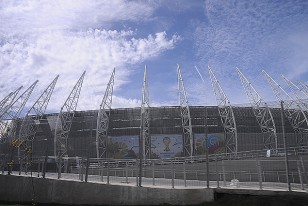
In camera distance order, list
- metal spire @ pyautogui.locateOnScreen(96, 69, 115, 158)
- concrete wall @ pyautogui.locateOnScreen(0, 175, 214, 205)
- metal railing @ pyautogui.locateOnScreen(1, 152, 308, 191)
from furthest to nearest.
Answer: metal spire @ pyautogui.locateOnScreen(96, 69, 115, 158) → metal railing @ pyautogui.locateOnScreen(1, 152, 308, 191) → concrete wall @ pyautogui.locateOnScreen(0, 175, 214, 205)

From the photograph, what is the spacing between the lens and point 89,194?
13.7m

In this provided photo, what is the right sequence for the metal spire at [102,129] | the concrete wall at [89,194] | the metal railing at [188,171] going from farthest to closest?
the metal spire at [102,129]
the metal railing at [188,171]
the concrete wall at [89,194]

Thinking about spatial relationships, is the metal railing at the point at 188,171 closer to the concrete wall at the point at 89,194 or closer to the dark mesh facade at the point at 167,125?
the concrete wall at the point at 89,194

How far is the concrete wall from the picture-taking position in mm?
12008

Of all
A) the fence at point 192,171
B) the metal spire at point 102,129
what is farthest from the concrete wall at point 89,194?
the metal spire at point 102,129

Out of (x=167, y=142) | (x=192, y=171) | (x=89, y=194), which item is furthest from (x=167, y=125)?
(x=89, y=194)

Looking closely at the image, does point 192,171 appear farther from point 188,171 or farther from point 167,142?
point 167,142

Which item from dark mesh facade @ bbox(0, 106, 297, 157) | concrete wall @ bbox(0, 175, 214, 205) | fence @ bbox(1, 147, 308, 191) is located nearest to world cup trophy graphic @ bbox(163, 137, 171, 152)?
dark mesh facade @ bbox(0, 106, 297, 157)

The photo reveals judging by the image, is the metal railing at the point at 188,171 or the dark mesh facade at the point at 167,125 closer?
the metal railing at the point at 188,171

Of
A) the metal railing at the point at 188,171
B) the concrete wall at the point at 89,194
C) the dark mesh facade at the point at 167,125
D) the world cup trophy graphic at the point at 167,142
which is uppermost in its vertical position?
the dark mesh facade at the point at 167,125

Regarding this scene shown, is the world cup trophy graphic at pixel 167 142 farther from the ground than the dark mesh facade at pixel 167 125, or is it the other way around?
the dark mesh facade at pixel 167 125

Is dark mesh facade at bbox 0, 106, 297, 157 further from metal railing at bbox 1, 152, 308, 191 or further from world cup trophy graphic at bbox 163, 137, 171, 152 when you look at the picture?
metal railing at bbox 1, 152, 308, 191

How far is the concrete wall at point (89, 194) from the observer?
12008 mm

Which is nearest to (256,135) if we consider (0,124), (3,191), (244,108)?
(244,108)
